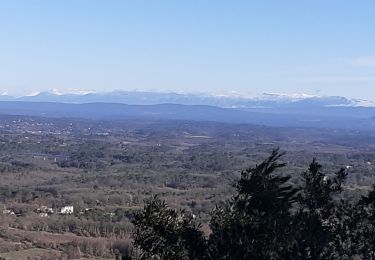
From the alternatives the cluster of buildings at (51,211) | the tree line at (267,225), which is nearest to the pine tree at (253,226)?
the tree line at (267,225)

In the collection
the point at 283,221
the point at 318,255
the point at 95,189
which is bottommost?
the point at 95,189

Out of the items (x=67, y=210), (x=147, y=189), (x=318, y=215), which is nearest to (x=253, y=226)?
(x=318, y=215)

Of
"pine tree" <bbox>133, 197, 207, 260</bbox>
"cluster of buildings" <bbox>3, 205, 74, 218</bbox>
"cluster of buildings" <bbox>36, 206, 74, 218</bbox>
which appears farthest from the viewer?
"cluster of buildings" <bbox>36, 206, 74, 218</bbox>

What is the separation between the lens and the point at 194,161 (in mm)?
109688

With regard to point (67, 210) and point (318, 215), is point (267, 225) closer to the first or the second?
point (318, 215)

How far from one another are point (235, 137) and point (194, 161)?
2411 inches

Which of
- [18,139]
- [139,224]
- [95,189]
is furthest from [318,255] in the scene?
[18,139]

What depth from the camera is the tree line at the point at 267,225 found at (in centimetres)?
1157

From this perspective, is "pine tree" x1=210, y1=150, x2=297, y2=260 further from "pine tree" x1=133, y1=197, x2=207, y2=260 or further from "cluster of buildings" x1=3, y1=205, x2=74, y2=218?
"cluster of buildings" x1=3, y1=205, x2=74, y2=218

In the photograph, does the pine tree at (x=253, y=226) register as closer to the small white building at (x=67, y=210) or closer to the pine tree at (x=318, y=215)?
the pine tree at (x=318, y=215)

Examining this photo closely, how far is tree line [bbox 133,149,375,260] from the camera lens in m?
11.6

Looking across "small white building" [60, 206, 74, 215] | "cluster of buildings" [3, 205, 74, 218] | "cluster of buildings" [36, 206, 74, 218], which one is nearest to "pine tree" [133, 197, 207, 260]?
"cluster of buildings" [3, 205, 74, 218]

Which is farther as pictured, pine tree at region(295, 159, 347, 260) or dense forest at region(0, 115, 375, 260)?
pine tree at region(295, 159, 347, 260)

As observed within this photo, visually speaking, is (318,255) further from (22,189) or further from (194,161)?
(194,161)
